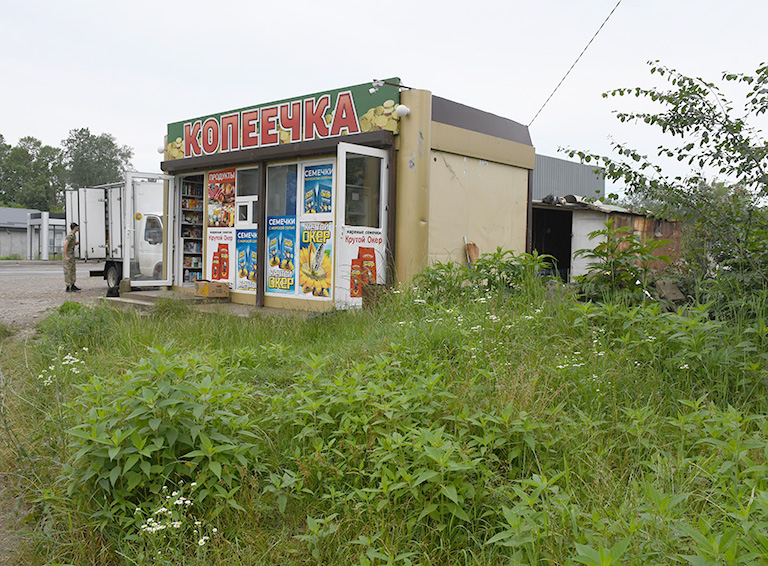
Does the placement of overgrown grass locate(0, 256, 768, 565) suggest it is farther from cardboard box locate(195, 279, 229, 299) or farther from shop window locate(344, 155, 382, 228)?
cardboard box locate(195, 279, 229, 299)

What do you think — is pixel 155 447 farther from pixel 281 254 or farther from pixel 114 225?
pixel 114 225

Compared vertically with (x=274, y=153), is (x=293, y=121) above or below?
above

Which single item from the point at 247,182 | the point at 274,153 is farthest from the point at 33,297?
the point at 274,153

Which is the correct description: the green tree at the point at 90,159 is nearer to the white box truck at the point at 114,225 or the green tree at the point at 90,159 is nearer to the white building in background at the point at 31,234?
the white building in background at the point at 31,234

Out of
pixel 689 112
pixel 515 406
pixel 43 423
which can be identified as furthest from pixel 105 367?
pixel 689 112

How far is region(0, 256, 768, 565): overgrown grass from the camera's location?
2.76 meters

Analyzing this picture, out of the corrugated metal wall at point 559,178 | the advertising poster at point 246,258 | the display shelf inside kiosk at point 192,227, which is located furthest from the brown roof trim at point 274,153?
the corrugated metal wall at point 559,178

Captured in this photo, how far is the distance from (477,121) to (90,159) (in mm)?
64660

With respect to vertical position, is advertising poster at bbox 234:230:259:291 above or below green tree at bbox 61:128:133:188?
below

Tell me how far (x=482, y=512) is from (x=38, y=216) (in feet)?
148

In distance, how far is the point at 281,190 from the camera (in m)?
10.1

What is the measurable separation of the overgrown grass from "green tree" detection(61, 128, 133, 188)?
6554 cm

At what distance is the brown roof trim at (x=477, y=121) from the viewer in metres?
9.14

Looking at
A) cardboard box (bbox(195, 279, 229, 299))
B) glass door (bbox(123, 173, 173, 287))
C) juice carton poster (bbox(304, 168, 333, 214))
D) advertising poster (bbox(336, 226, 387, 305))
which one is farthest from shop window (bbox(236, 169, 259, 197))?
advertising poster (bbox(336, 226, 387, 305))
